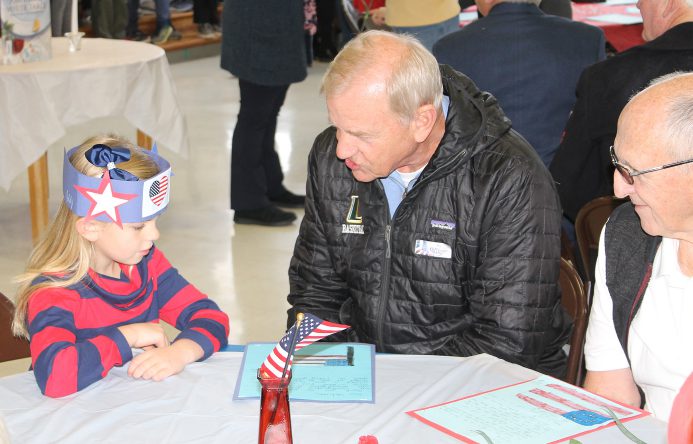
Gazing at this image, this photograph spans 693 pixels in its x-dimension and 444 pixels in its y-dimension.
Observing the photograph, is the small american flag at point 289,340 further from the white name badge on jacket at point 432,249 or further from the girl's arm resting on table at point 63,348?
the white name badge on jacket at point 432,249

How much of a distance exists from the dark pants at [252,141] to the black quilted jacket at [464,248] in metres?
2.68

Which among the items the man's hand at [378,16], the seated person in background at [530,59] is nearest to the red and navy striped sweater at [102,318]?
the seated person in background at [530,59]

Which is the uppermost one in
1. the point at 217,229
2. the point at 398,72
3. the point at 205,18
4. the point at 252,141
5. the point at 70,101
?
the point at 398,72

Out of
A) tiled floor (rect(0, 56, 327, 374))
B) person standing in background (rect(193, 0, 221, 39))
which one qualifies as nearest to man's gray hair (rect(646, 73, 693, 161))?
tiled floor (rect(0, 56, 327, 374))

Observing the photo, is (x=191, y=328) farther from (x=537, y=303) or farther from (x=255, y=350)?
(x=537, y=303)

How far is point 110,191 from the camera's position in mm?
2170

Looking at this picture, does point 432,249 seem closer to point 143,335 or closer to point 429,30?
point 143,335

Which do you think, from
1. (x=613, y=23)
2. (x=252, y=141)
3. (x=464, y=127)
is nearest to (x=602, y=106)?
(x=464, y=127)

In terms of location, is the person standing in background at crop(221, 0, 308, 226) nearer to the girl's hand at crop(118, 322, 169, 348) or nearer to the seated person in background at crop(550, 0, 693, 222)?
the seated person in background at crop(550, 0, 693, 222)

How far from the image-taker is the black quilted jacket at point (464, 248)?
7.57 ft

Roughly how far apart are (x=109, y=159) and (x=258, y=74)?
9.29 ft

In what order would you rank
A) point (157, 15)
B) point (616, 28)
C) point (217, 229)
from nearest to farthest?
1. point (217, 229)
2. point (616, 28)
3. point (157, 15)

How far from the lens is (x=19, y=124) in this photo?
430 centimetres

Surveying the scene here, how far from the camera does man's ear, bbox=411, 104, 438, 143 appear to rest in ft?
7.55
